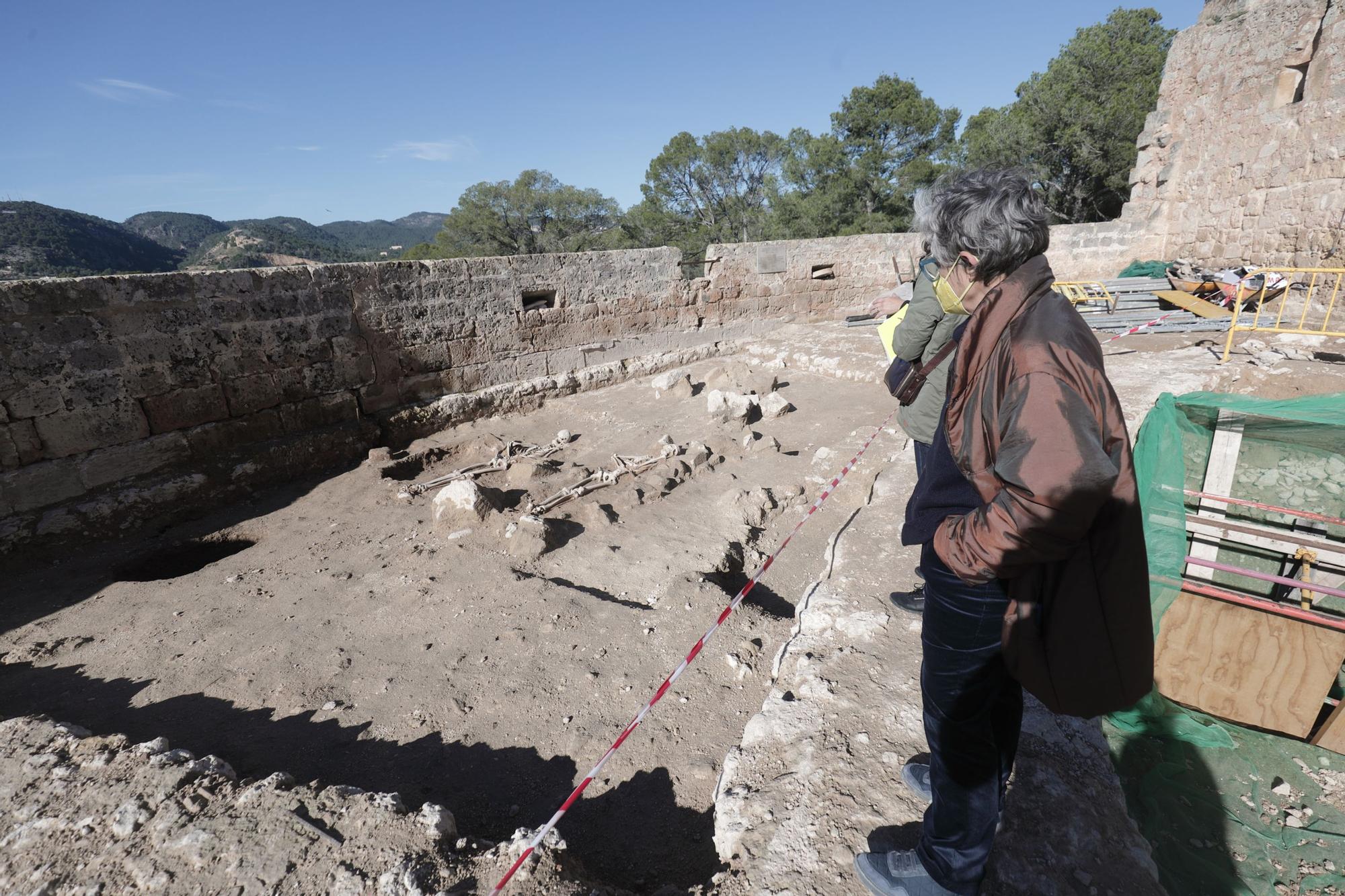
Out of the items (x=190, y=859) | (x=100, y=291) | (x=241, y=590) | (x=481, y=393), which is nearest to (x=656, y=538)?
(x=241, y=590)

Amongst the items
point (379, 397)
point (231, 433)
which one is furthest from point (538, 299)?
point (231, 433)

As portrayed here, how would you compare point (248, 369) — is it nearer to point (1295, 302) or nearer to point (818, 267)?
point (818, 267)

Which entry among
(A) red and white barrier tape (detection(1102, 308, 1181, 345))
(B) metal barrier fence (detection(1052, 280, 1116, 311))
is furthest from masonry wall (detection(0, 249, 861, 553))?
(B) metal barrier fence (detection(1052, 280, 1116, 311))

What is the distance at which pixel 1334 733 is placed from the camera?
106 inches

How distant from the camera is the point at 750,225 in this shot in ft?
89.7

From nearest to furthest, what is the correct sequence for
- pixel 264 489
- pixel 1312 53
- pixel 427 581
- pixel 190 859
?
pixel 190 859, pixel 427 581, pixel 264 489, pixel 1312 53

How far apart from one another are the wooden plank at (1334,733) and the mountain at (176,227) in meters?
68.0

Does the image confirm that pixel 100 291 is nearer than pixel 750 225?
Yes

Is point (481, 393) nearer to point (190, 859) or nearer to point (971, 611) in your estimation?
point (190, 859)

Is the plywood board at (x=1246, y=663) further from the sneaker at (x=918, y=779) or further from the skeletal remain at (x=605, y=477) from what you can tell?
the skeletal remain at (x=605, y=477)

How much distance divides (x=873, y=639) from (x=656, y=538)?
1.80 m

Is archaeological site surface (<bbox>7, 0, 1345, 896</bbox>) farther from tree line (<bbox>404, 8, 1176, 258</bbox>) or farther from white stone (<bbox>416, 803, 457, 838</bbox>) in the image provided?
tree line (<bbox>404, 8, 1176, 258</bbox>)

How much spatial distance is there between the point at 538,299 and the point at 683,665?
5580 millimetres

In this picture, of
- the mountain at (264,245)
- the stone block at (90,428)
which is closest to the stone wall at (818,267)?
the stone block at (90,428)
